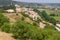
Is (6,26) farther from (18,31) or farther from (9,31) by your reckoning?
(18,31)

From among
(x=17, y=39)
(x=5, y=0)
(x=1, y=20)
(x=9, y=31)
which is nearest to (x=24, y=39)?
(x=17, y=39)

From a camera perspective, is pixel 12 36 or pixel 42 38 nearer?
pixel 42 38

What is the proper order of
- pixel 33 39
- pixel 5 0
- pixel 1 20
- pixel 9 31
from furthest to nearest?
pixel 5 0, pixel 1 20, pixel 9 31, pixel 33 39

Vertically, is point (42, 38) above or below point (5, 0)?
above

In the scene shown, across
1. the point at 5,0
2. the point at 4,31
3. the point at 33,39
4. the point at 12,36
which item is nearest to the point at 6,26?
the point at 4,31

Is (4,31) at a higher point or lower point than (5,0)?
higher

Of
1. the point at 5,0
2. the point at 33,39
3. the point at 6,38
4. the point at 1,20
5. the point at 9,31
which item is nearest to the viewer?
the point at 33,39

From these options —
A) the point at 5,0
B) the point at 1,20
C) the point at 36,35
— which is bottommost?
the point at 5,0

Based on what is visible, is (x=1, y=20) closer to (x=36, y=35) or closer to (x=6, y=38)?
(x=6, y=38)

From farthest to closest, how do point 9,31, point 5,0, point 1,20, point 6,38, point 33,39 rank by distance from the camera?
point 5,0 < point 1,20 < point 9,31 < point 6,38 < point 33,39
